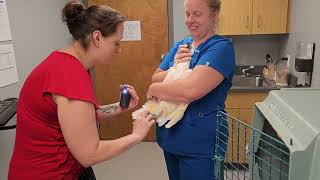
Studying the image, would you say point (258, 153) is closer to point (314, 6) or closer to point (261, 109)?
point (261, 109)

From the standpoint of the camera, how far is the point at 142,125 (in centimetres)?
116

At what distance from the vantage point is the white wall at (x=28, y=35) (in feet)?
7.49

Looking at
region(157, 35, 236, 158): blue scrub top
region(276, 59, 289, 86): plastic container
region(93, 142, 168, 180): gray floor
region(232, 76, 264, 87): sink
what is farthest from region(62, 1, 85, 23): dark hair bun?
region(232, 76, 264, 87): sink

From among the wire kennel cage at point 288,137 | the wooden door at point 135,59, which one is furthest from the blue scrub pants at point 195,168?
the wooden door at point 135,59

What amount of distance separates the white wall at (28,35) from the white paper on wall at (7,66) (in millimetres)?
55

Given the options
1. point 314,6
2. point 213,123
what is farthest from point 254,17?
point 213,123

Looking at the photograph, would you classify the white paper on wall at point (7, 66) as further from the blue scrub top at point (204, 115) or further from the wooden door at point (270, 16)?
the wooden door at point (270, 16)

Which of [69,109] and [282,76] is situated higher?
[69,109]

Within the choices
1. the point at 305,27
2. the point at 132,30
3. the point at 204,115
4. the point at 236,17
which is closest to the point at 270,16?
the point at 236,17

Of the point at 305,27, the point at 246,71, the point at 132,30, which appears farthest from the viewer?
the point at 132,30

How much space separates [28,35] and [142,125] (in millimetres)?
1800

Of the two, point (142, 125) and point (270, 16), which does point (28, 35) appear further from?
point (270, 16)

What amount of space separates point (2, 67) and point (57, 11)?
1.07 m

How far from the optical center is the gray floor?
9.20 ft
